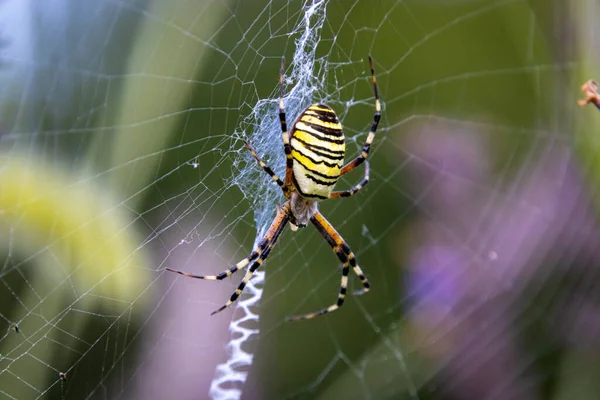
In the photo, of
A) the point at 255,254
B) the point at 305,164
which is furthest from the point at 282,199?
the point at 305,164

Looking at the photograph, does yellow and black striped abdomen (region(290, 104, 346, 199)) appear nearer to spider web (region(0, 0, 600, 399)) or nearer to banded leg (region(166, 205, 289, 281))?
spider web (region(0, 0, 600, 399))

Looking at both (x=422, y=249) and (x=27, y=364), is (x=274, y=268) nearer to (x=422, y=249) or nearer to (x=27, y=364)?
(x=422, y=249)

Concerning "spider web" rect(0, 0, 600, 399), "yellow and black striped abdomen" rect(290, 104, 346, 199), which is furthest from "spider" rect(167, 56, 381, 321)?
"spider web" rect(0, 0, 600, 399)

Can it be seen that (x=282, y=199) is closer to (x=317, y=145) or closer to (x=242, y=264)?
(x=242, y=264)

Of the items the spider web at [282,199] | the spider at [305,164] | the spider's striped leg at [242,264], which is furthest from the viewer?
the spider's striped leg at [242,264]

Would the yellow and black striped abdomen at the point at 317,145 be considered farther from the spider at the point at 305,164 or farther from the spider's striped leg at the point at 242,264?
the spider's striped leg at the point at 242,264

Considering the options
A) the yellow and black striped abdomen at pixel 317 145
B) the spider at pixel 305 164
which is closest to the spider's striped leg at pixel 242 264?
the spider at pixel 305 164
